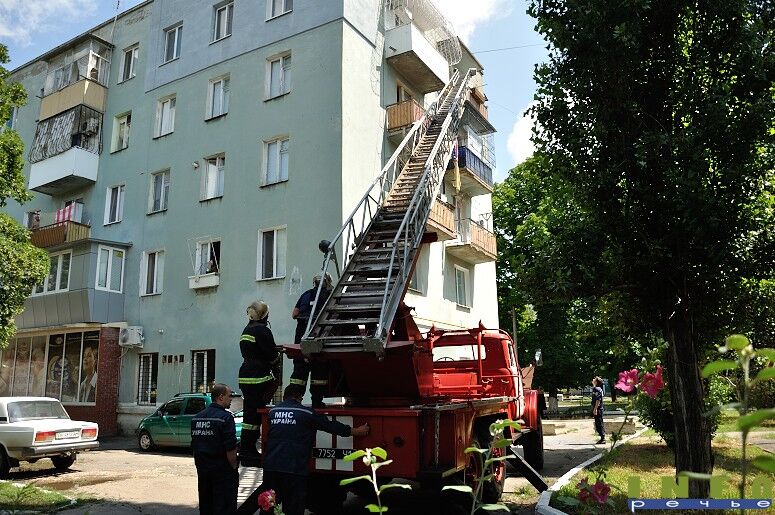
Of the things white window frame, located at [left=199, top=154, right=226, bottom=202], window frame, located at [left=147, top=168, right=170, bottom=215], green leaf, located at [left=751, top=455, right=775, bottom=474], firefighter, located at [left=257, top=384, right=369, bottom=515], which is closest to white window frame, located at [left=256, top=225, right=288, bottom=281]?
white window frame, located at [left=199, top=154, right=226, bottom=202]

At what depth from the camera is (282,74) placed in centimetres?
1983

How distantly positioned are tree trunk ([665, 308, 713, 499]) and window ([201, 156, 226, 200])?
16.1 metres

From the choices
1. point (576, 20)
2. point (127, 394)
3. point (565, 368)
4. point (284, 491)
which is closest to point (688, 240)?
point (576, 20)

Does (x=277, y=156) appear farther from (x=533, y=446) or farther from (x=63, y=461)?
(x=533, y=446)

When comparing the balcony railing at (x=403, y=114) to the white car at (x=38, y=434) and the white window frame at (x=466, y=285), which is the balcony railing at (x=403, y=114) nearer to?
the white window frame at (x=466, y=285)

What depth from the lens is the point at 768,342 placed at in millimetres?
8844

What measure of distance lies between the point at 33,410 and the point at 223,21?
592 inches

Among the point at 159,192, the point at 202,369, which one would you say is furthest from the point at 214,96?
the point at 202,369

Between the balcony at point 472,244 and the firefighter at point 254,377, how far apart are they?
14.9m

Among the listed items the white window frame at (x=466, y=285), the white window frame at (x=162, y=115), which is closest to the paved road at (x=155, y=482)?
the white window frame at (x=466, y=285)

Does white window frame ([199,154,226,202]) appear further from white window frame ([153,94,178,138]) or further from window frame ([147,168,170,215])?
white window frame ([153,94,178,138])

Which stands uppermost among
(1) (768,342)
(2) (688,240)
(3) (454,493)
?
(2) (688,240)

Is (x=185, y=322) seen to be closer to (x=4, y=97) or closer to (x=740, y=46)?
(x=4, y=97)

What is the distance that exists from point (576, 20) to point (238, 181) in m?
14.1
